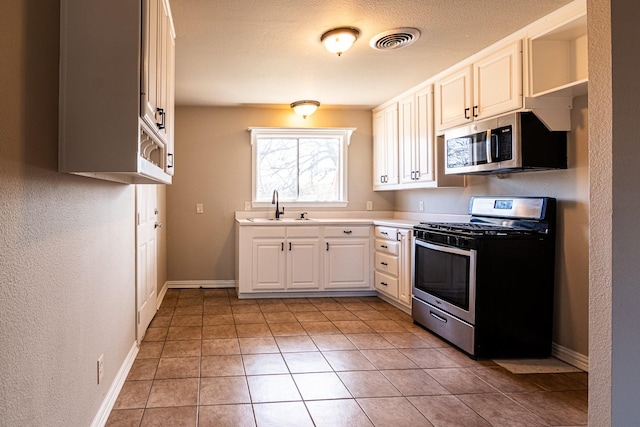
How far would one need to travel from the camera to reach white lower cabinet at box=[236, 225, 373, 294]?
506cm

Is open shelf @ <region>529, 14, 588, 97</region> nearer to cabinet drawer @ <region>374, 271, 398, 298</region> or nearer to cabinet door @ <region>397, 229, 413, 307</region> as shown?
cabinet door @ <region>397, 229, 413, 307</region>

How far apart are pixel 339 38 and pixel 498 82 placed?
1.22 m

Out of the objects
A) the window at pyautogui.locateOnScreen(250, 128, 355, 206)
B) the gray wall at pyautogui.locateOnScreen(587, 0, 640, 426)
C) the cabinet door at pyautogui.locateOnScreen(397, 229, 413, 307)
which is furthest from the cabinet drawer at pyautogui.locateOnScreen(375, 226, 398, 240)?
the gray wall at pyautogui.locateOnScreen(587, 0, 640, 426)

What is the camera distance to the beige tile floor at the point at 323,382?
2.31m

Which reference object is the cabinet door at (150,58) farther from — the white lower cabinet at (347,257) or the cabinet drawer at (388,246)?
the white lower cabinet at (347,257)

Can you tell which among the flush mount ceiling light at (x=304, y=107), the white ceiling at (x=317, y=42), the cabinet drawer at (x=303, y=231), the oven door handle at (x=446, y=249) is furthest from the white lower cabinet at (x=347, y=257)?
the white ceiling at (x=317, y=42)

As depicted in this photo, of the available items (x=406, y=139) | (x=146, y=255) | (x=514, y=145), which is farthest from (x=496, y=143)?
(x=146, y=255)

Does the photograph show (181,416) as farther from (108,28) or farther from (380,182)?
(380,182)

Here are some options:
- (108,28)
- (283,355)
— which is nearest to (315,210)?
(283,355)

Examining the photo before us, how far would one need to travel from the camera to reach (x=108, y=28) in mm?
1600

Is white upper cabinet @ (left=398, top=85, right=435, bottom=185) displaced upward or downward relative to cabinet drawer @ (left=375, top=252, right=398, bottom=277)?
upward

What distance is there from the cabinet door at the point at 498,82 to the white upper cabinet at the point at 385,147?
1.61 meters

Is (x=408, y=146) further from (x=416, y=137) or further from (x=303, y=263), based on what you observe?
(x=303, y=263)

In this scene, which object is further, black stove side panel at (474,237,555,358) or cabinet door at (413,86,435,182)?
cabinet door at (413,86,435,182)
